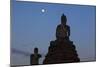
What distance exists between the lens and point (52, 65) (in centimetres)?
198

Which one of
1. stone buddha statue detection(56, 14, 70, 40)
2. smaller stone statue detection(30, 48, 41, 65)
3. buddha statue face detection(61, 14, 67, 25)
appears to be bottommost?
smaller stone statue detection(30, 48, 41, 65)

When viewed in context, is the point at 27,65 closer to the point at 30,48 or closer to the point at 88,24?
the point at 30,48

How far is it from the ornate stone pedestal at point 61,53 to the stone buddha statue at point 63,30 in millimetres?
52

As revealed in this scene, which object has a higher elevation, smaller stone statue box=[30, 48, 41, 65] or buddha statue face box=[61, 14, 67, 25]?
buddha statue face box=[61, 14, 67, 25]

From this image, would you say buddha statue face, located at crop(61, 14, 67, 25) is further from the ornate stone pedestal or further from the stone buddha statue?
the ornate stone pedestal

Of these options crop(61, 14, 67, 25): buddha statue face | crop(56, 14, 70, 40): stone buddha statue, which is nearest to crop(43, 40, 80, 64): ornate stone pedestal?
crop(56, 14, 70, 40): stone buddha statue

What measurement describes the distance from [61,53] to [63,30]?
24 centimetres

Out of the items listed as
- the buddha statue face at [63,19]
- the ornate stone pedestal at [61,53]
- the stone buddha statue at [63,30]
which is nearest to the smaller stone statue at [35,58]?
the ornate stone pedestal at [61,53]

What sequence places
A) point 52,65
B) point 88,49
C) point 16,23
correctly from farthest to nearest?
point 88,49 → point 52,65 → point 16,23

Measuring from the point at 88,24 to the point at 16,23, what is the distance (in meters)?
0.78

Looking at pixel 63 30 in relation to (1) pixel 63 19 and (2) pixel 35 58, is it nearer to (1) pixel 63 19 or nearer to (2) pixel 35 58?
(1) pixel 63 19

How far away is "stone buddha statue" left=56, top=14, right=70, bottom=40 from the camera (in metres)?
2.00

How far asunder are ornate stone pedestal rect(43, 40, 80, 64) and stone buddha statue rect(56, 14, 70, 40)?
52 millimetres
